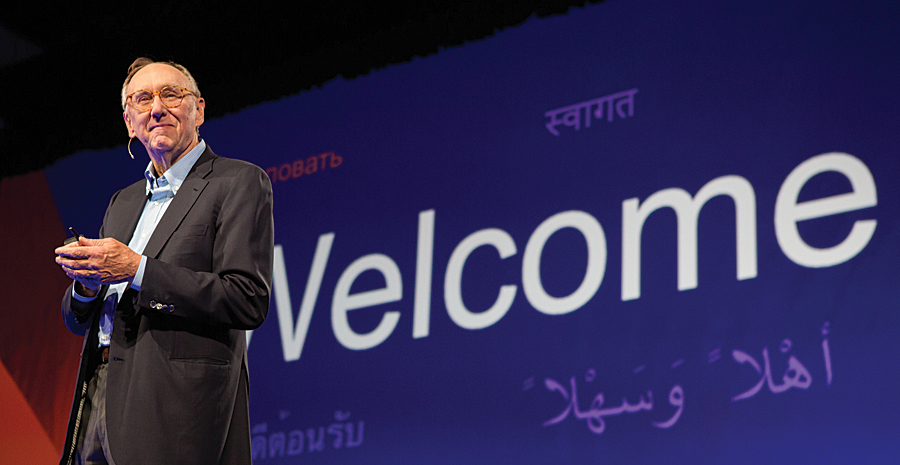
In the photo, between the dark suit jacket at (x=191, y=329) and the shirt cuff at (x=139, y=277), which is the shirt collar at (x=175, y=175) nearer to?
the dark suit jacket at (x=191, y=329)

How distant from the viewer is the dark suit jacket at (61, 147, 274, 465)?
140cm

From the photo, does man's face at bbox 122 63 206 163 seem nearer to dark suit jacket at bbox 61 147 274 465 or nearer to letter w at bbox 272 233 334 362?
dark suit jacket at bbox 61 147 274 465

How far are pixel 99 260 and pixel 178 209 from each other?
0.69 ft

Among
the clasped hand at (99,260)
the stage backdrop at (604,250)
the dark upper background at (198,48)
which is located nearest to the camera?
the clasped hand at (99,260)

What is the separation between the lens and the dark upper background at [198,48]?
3863 millimetres

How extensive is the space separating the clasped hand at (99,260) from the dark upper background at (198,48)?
7.93 ft

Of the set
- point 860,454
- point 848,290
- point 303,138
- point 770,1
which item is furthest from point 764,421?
point 303,138

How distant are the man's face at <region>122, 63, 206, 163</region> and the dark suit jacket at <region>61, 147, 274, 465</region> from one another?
0.13 metres

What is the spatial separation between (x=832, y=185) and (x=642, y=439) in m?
0.93

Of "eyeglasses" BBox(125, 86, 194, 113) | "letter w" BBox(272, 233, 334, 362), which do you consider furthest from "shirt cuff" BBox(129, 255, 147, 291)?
"letter w" BBox(272, 233, 334, 362)

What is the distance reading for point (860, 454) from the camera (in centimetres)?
253

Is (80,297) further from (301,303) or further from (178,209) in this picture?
(301,303)

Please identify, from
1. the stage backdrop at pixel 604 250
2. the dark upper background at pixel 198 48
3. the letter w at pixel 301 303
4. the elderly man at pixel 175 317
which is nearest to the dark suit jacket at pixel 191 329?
the elderly man at pixel 175 317

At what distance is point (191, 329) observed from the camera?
4.76ft
